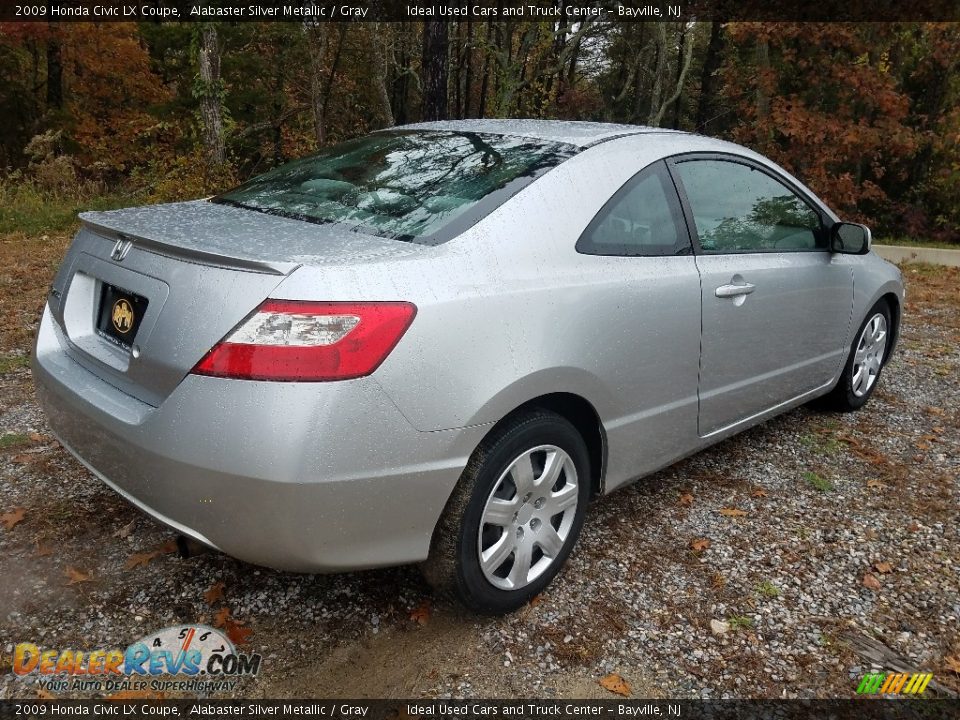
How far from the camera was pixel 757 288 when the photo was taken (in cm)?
324

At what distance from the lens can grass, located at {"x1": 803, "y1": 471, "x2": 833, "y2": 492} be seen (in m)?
3.62

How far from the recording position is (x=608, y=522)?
126 inches

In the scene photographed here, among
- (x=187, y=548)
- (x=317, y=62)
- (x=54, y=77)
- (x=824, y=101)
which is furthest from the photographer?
(x=54, y=77)

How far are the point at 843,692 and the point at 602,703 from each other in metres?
0.76

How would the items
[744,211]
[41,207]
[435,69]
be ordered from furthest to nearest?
1. [41,207]
2. [435,69]
3. [744,211]

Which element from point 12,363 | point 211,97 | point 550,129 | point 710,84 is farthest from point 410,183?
point 710,84

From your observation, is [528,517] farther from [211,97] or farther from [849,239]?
[211,97]

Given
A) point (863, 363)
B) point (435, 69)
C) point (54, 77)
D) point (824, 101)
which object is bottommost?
point (863, 363)

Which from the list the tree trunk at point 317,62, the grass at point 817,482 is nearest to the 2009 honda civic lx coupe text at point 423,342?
the grass at point 817,482

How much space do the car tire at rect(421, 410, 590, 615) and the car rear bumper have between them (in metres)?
0.10

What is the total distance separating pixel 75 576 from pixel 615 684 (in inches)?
74.1

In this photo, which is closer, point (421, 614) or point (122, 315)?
point (122, 315)

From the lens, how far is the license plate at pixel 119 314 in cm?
218

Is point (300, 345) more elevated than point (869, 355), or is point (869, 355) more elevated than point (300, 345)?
point (300, 345)
